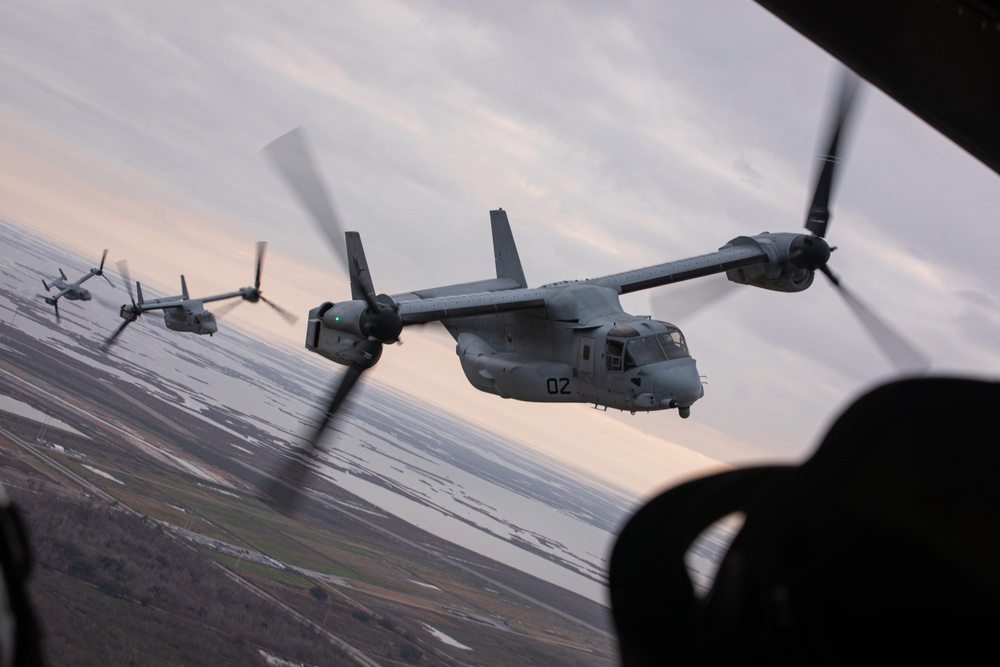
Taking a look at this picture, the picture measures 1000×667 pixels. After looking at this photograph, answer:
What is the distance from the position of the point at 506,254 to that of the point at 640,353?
759cm

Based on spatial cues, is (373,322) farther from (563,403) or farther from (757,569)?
(757,569)

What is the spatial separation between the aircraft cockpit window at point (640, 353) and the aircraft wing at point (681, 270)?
285cm

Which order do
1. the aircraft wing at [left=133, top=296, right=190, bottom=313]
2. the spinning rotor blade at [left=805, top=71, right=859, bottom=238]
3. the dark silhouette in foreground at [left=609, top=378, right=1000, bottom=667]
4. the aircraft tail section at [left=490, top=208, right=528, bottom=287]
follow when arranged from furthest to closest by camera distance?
the aircraft wing at [left=133, top=296, right=190, bottom=313] < the aircraft tail section at [left=490, top=208, right=528, bottom=287] < the spinning rotor blade at [left=805, top=71, right=859, bottom=238] < the dark silhouette in foreground at [left=609, top=378, right=1000, bottom=667]

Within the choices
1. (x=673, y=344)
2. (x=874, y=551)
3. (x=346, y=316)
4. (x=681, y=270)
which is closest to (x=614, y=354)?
(x=673, y=344)

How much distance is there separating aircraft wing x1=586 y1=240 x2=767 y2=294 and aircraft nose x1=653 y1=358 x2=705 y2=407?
3526mm

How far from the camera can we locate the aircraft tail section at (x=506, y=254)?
23.9 meters

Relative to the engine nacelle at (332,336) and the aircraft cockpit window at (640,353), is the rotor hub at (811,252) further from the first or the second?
the engine nacelle at (332,336)

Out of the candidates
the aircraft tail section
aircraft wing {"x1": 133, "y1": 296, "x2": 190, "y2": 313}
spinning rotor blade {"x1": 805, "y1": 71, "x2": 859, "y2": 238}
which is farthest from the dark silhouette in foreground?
aircraft wing {"x1": 133, "y1": 296, "x2": 190, "y2": 313}

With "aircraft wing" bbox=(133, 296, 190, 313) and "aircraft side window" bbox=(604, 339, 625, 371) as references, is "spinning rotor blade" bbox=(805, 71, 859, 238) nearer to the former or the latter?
"aircraft side window" bbox=(604, 339, 625, 371)

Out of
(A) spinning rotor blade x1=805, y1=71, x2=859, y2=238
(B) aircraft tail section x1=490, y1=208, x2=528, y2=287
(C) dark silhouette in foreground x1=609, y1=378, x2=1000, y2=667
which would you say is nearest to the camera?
(C) dark silhouette in foreground x1=609, y1=378, x2=1000, y2=667

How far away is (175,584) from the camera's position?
68250mm

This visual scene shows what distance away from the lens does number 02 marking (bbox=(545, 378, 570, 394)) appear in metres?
19.1

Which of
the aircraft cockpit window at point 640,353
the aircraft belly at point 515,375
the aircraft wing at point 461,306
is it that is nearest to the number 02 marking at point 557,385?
the aircraft belly at point 515,375

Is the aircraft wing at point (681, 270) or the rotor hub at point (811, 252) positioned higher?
the rotor hub at point (811, 252)
